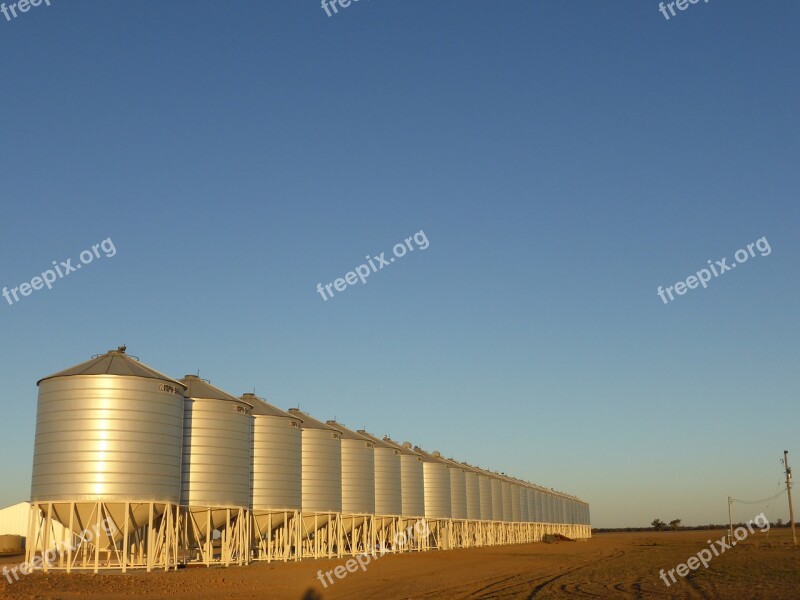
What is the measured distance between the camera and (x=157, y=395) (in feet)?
135

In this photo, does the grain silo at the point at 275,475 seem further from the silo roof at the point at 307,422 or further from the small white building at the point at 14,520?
the small white building at the point at 14,520

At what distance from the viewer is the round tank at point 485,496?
102m

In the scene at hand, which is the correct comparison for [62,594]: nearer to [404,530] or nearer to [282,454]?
[282,454]

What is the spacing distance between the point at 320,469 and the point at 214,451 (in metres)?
13.4

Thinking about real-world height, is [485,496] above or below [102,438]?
below

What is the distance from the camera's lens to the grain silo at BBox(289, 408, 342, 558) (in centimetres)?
5650

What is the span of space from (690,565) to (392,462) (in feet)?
90.3

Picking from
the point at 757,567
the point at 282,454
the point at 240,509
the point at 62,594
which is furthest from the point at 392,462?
the point at 62,594

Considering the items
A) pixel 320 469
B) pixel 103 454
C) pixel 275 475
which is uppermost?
pixel 320 469

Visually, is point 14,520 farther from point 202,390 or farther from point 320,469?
point 202,390

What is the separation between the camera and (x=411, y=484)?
77750mm

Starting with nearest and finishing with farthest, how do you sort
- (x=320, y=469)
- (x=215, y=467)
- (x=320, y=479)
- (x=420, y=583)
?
1. (x=420, y=583)
2. (x=215, y=467)
3. (x=320, y=479)
4. (x=320, y=469)

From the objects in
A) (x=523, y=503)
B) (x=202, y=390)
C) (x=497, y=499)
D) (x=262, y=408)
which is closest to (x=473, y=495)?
(x=497, y=499)

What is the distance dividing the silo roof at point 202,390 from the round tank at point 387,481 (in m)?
23.3
